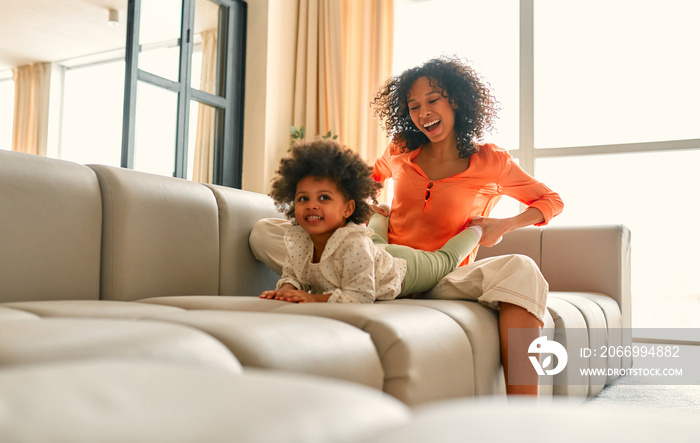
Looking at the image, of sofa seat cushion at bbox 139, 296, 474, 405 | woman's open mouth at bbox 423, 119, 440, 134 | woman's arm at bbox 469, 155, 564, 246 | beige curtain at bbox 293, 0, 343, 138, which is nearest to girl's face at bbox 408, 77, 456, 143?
woman's open mouth at bbox 423, 119, 440, 134

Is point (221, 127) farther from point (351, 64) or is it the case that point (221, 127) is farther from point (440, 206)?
point (440, 206)

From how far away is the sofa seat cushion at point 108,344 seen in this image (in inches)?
25.4

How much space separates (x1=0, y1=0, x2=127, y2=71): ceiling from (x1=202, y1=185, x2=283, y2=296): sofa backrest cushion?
163 inches

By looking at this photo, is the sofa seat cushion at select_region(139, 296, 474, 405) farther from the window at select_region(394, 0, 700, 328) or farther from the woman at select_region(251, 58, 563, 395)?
the window at select_region(394, 0, 700, 328)

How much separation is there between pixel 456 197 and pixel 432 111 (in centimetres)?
29

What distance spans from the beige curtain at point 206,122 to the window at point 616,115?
4.58ft

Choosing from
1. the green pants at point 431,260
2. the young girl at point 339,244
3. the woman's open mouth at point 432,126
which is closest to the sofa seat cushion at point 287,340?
the young girl at point 339,244

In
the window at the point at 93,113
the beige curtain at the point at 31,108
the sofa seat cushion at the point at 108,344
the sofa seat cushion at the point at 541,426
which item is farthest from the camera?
the beige curtain at the point at 31,108

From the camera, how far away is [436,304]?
1363 mm

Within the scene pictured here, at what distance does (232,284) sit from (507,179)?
951 millimetres

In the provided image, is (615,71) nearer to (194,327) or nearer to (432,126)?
(432,126)

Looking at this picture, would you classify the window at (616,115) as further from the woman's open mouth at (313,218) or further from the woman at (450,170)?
the woman's open mouth at (313,218)

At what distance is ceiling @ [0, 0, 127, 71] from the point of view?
5.39 m

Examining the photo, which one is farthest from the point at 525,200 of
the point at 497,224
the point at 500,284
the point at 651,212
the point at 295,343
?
the point at 651,212
